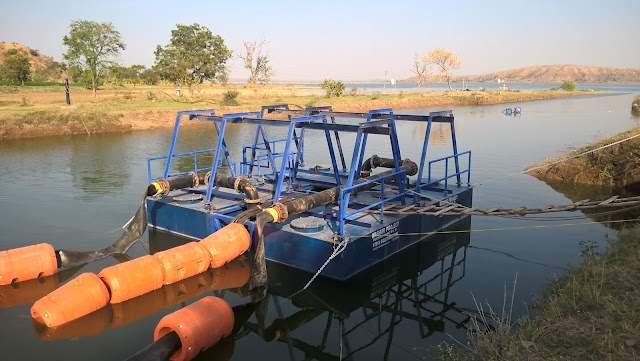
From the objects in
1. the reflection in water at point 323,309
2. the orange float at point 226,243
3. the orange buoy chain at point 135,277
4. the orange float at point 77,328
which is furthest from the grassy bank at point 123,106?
the orange float at point 77,328

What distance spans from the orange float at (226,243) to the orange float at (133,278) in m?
1.15

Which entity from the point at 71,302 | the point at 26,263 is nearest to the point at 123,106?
Answer: the point at 26,263

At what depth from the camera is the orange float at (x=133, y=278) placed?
976cm

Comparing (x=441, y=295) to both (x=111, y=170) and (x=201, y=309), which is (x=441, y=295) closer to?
(x=201, y=309)

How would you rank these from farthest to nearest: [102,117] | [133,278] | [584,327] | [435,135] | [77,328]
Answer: [435,135] < [102,117] < [133,278] < [77,328] < [584,327]

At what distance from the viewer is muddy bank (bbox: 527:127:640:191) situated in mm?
18500

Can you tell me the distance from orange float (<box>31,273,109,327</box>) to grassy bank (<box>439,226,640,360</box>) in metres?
6.44

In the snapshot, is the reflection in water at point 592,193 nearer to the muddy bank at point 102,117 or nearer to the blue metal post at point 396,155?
the blue metal post at point 396,155

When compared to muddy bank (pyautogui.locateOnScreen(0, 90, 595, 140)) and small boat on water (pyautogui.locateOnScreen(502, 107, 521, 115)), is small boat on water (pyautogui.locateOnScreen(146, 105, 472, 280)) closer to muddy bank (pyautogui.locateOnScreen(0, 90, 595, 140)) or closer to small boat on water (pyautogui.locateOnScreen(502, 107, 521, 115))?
muddy bank (pyautogui.locateOnScreen(0, 90, 595, 140))

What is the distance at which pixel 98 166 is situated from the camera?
23328mm

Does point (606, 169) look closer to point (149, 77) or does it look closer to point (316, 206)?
point (316, 206)

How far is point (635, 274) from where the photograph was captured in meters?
8.34

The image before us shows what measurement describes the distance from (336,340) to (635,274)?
17.5 ft

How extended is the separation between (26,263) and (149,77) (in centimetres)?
7632
